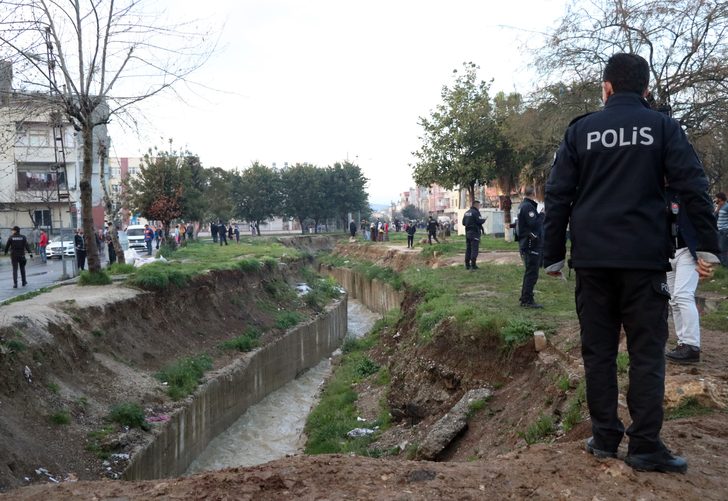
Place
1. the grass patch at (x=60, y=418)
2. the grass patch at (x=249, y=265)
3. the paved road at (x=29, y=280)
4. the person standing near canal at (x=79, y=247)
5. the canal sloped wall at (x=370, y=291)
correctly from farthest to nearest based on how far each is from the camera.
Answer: the canal sloped wall at (x=370, y=291), the person standing near canal at (x=79, y=247), the grass patch at (x=249, y=265), the paved road at (x=29, y=280), the grass patch at (x=60, y=418)

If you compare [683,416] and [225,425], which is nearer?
[683,416]

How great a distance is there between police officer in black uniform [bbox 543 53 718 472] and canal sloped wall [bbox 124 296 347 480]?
675cm

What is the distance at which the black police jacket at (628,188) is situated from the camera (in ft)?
11.7

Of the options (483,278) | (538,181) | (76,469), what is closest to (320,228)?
(538,181)

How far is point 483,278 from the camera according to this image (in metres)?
16.8

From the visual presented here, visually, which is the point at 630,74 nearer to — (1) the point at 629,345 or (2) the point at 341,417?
(1) the point at 629,345

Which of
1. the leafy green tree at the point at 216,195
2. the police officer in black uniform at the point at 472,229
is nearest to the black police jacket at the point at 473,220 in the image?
the police officer in black uniform at the point at 472,229

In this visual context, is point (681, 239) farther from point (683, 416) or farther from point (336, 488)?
point (336, 488)

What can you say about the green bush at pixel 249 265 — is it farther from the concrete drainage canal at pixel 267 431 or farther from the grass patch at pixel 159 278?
the concrete drainage canal at pixel 267 431

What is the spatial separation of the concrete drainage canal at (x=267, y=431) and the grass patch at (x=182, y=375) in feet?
3.90

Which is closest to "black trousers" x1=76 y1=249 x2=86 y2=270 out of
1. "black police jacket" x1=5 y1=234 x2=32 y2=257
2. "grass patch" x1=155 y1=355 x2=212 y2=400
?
"black police jacket" x1=5 y1=234 x2=32 y2=257

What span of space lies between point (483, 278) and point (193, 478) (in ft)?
43.9

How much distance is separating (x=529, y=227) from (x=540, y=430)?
4.79m

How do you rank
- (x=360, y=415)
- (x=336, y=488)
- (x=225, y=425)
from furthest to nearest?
(x=225, y=425) → (x=360, y=415) → (x=336, y=488)
